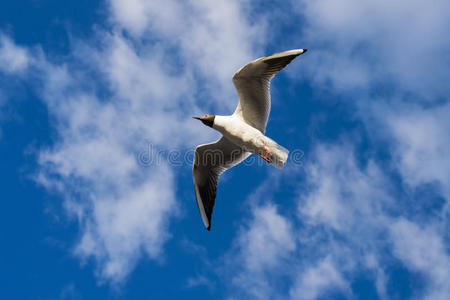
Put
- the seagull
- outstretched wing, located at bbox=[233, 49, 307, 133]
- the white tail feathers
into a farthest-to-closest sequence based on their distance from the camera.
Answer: the white tail feathers, the seagull, outstretched wing, located at bbox=[233, 49, 307, 133]

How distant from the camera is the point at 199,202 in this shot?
14078mm

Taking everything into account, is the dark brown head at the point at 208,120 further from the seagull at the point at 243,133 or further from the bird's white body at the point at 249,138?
the bird's white body at the point at 249,138

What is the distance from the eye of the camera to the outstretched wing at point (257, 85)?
11898mm

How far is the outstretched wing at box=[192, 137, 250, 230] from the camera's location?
45.8ft

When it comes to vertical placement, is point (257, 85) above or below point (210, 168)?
above

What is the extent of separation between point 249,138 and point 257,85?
155 centimetres

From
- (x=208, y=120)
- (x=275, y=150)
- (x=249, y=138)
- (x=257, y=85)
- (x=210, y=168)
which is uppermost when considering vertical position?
(x=257, y=85)

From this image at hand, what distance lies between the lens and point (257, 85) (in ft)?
40.6

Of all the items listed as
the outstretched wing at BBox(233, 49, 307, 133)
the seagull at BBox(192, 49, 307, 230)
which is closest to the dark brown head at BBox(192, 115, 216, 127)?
the seagull at BBox(192, 49, 307, 230)

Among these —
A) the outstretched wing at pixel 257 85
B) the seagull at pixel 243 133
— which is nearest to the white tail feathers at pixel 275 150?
the seagull at pixel 243 133

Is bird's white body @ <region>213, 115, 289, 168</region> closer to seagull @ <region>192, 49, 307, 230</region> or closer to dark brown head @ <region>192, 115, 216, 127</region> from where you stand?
seagull @ <region>192, 49, 307, 230</region>

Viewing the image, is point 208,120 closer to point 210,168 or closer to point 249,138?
point 249,138

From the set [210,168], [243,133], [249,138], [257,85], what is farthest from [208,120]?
[210,168]

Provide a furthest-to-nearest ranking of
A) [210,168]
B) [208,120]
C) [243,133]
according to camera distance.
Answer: [210,168] < [208,120] < [243,133]
